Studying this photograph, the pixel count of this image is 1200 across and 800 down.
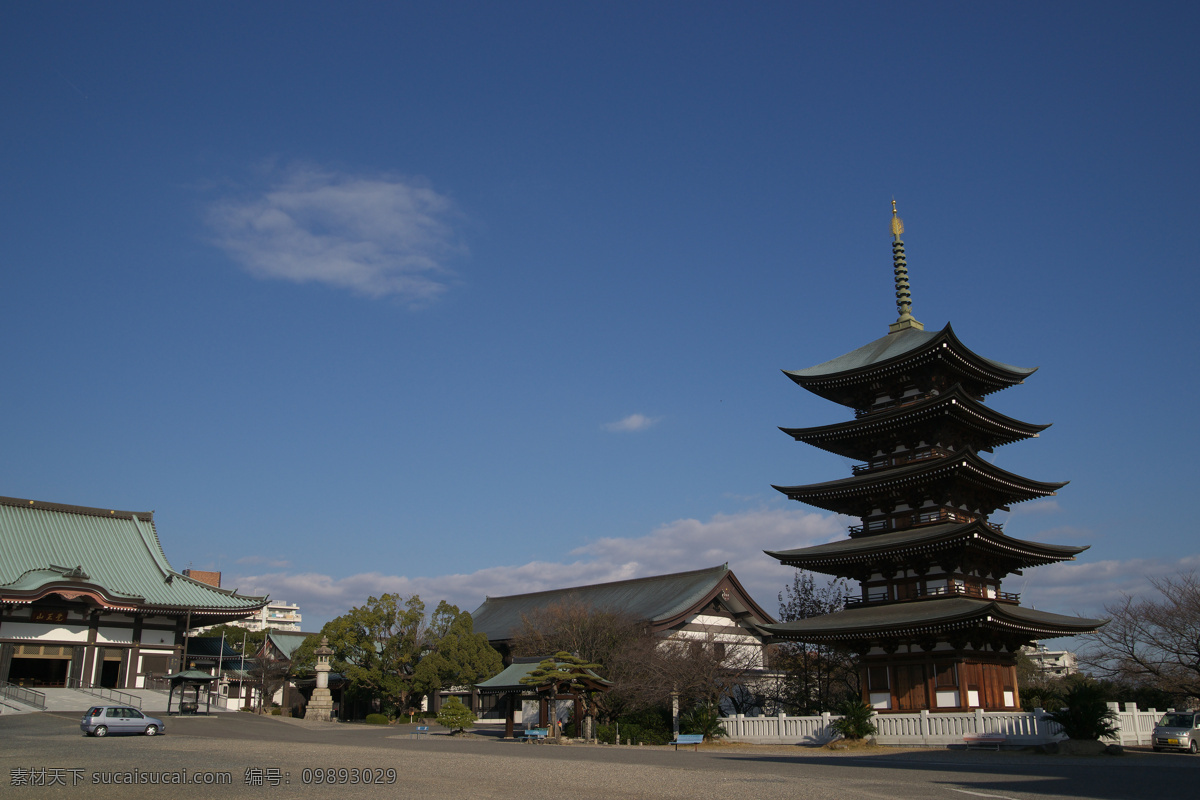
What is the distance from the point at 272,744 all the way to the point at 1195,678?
42781mm

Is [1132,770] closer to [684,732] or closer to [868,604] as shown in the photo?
[868,604]

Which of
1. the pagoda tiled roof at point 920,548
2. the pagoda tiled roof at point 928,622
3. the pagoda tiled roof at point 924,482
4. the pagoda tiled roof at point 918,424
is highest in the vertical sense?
the pagoda tiled roof at point 918,424

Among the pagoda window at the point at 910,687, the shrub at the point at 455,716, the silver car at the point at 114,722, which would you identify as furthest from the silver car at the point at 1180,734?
the silver car at the point at 114,722

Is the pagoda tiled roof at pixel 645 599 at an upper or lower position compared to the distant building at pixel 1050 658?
upper

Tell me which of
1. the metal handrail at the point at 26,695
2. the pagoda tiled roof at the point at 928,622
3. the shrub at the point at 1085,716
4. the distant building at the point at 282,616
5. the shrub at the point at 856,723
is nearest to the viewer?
the shrub at the point at 1085,716

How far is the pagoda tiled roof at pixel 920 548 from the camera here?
31.8 metres

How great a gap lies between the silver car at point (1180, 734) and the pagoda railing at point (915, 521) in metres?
8.25

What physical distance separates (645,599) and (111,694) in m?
29.4

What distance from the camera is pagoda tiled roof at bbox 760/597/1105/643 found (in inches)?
1179

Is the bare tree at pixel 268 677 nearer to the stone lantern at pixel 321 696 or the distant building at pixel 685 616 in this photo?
the stone lantern at pixel 321 696

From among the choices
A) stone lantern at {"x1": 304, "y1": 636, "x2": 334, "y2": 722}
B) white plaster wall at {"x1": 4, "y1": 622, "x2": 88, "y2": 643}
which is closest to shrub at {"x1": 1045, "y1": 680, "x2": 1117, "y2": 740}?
stone lantern at {"x1": 304, "y1": 636, "x2": 334, "y2": 722}

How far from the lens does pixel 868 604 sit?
35875 millimetres

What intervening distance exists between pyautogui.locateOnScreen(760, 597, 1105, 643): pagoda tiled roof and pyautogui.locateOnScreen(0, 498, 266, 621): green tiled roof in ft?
108

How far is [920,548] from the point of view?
32.5 metres
